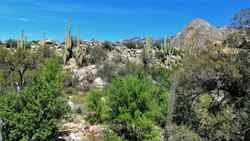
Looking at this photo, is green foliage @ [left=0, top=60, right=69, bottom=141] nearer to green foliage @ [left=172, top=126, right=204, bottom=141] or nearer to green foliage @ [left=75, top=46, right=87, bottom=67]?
green foliage @ [left=172, top=126, right=204, bottom=141]

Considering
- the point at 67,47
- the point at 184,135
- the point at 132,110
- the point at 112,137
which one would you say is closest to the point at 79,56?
the point at 67,47

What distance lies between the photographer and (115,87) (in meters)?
21.6

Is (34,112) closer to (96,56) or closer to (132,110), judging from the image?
(132,110)

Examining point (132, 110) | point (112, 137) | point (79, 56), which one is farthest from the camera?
point (79, 56)

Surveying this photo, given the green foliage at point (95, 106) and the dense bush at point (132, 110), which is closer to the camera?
the dense bush at point (132, 110)

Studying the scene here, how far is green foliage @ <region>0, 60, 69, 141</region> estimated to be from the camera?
20422mm

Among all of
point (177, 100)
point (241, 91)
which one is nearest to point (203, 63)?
point (241, 91)

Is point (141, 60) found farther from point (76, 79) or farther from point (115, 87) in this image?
point (115, 87)

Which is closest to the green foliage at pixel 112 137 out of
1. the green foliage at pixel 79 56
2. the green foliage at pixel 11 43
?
the green foliage at pixel 79 56

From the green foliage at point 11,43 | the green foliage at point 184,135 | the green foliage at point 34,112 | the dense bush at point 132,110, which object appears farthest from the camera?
the green foliage at point 11,43

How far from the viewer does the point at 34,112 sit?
20922mm

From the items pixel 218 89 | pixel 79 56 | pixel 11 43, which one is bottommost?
pixel 218 89

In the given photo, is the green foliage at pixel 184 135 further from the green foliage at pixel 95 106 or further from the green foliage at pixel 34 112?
the green foliage at pixel 95 106

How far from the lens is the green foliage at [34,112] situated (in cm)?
2042
